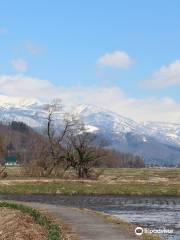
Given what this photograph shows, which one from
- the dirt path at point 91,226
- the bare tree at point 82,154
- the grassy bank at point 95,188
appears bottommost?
the dirt path at point 91,226

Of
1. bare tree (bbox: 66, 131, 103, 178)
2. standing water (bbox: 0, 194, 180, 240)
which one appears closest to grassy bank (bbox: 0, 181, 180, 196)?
standing water (bbox: 0, 194, 180, 240)

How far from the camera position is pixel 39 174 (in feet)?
285

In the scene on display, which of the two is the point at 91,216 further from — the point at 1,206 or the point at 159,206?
the point at 159,206

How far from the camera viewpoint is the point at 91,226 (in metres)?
27.1

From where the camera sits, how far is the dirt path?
23.0 metres

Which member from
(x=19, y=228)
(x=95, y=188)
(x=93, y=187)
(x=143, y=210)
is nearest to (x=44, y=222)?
(x=19, y=228)

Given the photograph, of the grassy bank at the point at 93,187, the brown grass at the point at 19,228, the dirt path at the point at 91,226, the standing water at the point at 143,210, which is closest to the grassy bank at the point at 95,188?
the grassy bank at the point at 93,187

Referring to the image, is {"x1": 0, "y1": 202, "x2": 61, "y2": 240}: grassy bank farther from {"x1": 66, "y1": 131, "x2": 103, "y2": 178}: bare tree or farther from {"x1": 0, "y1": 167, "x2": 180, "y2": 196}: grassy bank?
{"x1": 66, "y1": 131, "x2": 103, "y2": 178}: bare tree

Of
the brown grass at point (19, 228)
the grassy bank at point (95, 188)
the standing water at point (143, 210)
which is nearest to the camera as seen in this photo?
the brown grass at point (19, 228)

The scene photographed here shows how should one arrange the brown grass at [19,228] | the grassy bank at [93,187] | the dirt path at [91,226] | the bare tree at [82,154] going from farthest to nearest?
the bare tree at [82,154], the grassy bank at [93,187], the dirt path at [91,226], the brown grass at [19,228]

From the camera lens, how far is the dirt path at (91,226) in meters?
23.0

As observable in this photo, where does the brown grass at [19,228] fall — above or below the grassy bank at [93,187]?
below

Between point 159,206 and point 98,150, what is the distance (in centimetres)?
4340

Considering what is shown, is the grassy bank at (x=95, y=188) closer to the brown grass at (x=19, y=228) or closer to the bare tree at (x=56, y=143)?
the bare tree at (x=56, y=143)
